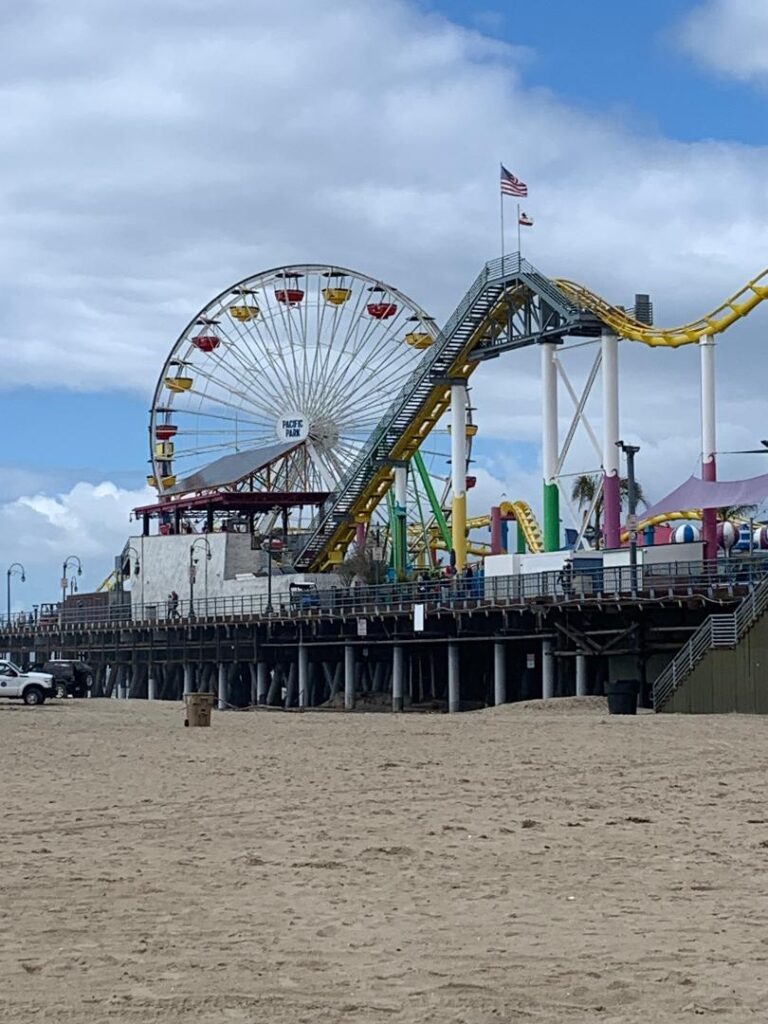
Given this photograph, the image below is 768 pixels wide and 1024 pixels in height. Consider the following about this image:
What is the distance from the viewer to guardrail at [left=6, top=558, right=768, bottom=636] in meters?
49.9

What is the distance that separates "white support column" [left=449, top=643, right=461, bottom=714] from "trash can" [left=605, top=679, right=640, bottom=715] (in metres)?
16.7

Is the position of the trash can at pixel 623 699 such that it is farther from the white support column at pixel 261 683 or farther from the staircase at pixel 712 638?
the white support column at pixel 261 683

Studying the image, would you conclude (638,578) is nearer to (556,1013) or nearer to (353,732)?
(353,732)

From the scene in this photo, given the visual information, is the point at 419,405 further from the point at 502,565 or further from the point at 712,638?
the point at 712,638

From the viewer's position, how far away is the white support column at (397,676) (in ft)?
209

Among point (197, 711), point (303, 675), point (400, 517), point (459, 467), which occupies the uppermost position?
point (459, 467)

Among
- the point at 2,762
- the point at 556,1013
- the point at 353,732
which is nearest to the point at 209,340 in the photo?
the point at 353,732

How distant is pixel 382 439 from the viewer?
8081 centimetres

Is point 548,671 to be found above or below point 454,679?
above

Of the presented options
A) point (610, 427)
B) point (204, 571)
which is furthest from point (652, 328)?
point (204, 571)

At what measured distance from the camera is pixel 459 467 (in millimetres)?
77562

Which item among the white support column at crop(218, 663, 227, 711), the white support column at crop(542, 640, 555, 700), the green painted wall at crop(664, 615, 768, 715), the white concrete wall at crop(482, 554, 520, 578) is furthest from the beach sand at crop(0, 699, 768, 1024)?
the white support column at crop(218, 663, 227, 711)

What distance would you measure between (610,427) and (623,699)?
85.6ft

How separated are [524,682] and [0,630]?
55075mm
